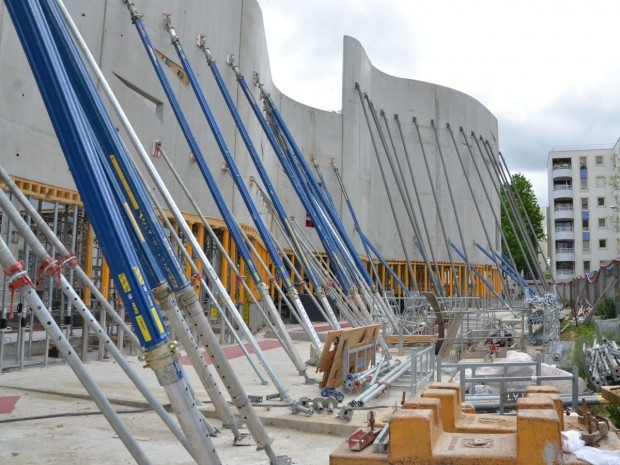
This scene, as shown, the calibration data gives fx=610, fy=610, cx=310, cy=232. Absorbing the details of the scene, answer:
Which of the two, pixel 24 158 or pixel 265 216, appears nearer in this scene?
pixel 24 158

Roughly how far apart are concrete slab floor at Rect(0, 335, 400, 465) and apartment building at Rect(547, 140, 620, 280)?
67635 mm

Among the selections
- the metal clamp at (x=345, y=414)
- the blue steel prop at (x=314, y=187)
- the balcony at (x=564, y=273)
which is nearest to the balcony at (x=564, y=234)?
the balcony at (x=564, y=273)

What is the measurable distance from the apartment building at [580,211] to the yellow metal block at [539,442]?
2810 inches

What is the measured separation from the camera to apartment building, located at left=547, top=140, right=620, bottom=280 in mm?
Result: 68875

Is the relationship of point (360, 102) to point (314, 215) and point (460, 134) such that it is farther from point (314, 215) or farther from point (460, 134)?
point (314, 215)

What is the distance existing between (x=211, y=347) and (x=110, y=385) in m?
4.59

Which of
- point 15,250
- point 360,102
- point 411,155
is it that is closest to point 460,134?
point 411,155

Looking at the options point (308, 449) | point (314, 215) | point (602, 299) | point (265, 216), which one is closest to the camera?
point (308, 449)

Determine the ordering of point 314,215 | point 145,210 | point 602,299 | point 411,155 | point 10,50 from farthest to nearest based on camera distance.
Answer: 1. point 411,155
2. point 602,299
3. point 314,215
4. point 10,50
5. point 145,210

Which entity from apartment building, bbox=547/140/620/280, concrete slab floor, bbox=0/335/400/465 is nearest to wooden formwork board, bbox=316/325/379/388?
concrete slab floor, bbox=0/335/400/465

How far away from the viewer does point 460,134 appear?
3466 cm

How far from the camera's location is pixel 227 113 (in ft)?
55.0

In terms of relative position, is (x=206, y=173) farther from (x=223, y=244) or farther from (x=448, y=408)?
(x=448, y=408)

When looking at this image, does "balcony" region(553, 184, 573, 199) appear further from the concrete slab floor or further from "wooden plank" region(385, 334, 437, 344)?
Result: the concrete slab floor
